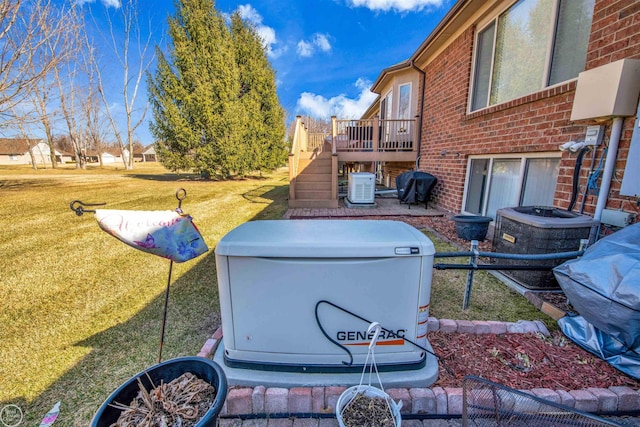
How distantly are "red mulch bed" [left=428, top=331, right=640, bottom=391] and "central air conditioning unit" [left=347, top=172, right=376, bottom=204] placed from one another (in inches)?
211

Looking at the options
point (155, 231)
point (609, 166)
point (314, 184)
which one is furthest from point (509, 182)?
point (155, 231)

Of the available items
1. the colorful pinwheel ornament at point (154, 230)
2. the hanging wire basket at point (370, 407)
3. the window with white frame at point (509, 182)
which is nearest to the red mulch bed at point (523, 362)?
the hanging wire basket at point (370, 407)

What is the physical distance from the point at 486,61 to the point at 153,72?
14.8 metres

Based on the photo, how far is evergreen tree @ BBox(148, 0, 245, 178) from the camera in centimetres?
1305

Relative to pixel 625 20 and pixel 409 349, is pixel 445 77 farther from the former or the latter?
pixel 409 349

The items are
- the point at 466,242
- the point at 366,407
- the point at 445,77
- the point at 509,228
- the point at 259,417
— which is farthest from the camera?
the point at 445,77

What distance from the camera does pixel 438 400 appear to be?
152cm

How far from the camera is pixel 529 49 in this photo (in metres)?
4.06

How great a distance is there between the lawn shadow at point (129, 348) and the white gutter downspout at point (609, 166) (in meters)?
3.87

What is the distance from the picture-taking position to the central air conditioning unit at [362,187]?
7164mm

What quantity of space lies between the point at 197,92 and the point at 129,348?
1383 cm

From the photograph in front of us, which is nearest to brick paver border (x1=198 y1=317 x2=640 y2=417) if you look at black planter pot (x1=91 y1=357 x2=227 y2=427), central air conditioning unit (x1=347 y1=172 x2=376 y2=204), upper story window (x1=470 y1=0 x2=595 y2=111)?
black planter pot (x1=91 y1=357 x2=227 y2=427)

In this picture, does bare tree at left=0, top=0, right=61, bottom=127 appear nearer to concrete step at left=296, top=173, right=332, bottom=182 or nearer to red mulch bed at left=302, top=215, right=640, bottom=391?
concrete step at left=296, top=173, right=332, bottom=182

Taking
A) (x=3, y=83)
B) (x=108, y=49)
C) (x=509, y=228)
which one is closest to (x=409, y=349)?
(x=509, y=228)
